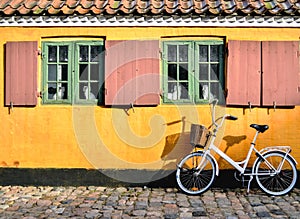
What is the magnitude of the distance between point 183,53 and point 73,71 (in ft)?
6.60

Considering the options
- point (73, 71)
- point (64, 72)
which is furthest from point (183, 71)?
point (64, 72)

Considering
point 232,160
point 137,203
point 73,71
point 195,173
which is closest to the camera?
point 137,203

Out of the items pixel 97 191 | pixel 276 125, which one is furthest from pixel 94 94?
pixel 276 125

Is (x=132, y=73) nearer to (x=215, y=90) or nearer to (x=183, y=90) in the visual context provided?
(x=183, y=90)

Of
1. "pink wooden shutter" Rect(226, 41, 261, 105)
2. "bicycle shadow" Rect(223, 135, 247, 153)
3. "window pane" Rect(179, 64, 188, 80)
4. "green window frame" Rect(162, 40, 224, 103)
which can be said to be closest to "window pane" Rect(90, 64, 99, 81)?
"green window frame" Rect(162, 40, 224, 103)

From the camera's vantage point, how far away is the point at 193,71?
8.88m

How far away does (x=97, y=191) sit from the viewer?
862cm

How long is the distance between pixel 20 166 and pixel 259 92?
14.8 feet

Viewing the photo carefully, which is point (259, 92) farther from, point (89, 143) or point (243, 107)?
point (89, 143)

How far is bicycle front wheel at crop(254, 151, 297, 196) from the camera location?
8.32 metres

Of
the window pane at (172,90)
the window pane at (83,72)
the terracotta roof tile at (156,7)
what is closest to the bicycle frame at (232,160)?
the window pane at (172,90)

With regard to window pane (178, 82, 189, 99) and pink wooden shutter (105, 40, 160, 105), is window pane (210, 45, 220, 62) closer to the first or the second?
window pane (178, 82, 189, 99)

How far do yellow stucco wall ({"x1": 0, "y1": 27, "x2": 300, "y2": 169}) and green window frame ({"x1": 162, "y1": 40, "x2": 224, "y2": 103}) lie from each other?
183 millimetres

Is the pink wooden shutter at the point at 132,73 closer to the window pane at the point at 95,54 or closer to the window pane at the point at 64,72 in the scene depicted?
the window pane at the point at 95,54
